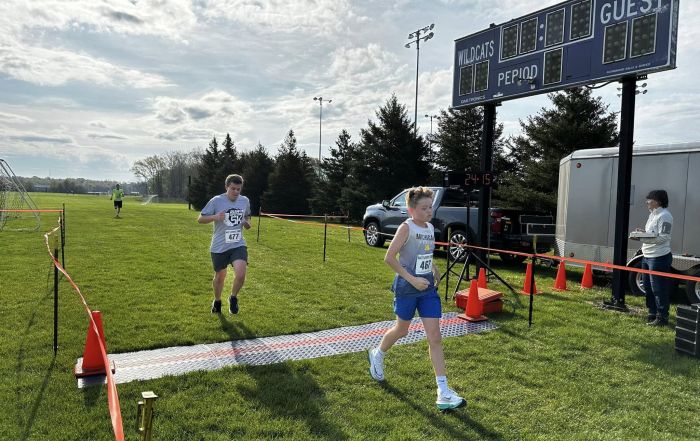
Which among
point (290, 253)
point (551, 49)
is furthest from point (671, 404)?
point (290, 253)

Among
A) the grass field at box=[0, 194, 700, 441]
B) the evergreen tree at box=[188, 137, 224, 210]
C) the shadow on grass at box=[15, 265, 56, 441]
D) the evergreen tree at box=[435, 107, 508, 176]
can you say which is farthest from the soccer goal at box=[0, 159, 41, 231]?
the evergreen tree at box=[188, 137, 224, 210]

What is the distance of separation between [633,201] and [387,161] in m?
23.0

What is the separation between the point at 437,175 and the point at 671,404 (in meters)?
27.1

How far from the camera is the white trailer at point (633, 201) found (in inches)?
323

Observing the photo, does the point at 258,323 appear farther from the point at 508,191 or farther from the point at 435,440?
the point at 508,191

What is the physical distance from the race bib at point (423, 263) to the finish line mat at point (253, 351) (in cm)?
165

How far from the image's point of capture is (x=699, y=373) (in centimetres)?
478

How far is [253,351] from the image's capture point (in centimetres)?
511

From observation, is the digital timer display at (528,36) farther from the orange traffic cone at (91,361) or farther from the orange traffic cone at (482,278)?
the orange traffic cone at (91,361)

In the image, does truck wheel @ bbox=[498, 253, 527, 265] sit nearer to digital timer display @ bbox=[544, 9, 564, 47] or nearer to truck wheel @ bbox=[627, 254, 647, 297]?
truck wheel @ bbox=[627, 254, 647, 297]

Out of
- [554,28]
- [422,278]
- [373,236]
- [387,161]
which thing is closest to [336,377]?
[422,278]

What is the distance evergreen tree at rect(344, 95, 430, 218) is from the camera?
31688mm

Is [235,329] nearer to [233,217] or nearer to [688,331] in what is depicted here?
[233,217]

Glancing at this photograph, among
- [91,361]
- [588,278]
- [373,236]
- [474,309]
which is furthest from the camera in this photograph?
[373,236]
